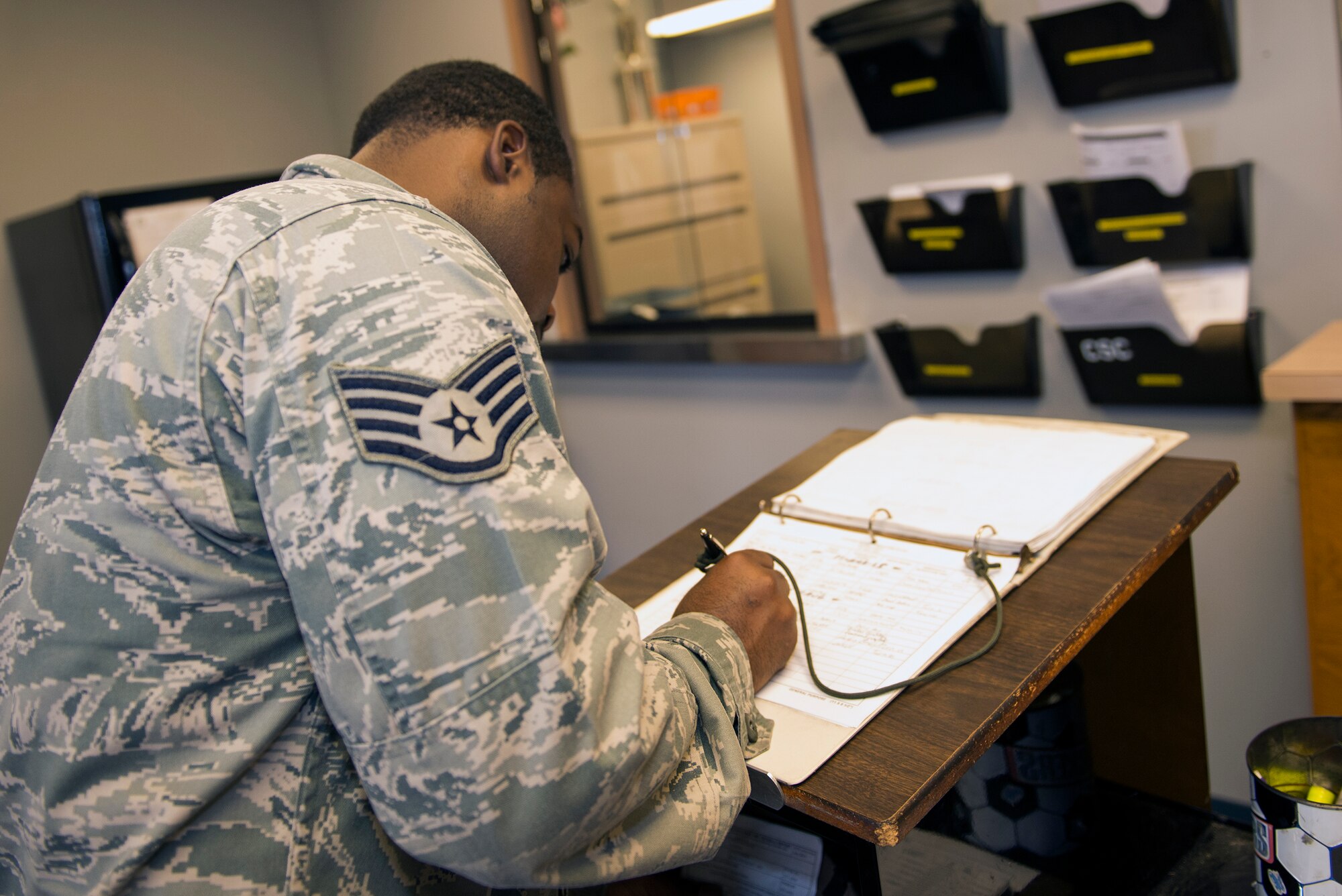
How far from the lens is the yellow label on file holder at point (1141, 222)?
Answer: 1.63 meters

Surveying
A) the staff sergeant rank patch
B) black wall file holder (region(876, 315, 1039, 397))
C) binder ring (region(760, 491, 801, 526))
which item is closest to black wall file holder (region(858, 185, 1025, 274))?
black wall file holder (region(876, 315, 1039, 397))

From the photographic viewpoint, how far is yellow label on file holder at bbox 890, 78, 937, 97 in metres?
1.82

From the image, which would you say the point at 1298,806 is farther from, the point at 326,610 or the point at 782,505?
the point at 326,610

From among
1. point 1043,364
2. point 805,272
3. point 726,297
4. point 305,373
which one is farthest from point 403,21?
point 305,373

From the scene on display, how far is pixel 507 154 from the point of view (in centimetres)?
92

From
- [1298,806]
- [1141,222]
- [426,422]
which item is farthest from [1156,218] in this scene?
[426,422]

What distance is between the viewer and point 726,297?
2549 mm

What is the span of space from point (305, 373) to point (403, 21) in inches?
105

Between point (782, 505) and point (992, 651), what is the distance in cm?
35

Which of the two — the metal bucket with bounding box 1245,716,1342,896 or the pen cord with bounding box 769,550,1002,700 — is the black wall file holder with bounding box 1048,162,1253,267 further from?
the pen cord with bounding box 769,550,1002,700

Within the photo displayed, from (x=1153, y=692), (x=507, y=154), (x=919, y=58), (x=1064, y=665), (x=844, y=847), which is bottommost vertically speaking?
(x=1153, y=692)

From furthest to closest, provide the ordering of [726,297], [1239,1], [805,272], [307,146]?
1. [307,146]
2. [726,297]
3. [805,272]
4. [1239,1]

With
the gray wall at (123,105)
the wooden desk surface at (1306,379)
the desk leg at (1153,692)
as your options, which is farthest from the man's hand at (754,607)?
the gray wall at (123,105)

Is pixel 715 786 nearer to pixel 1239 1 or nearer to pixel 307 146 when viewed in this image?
pixel 1239 1
